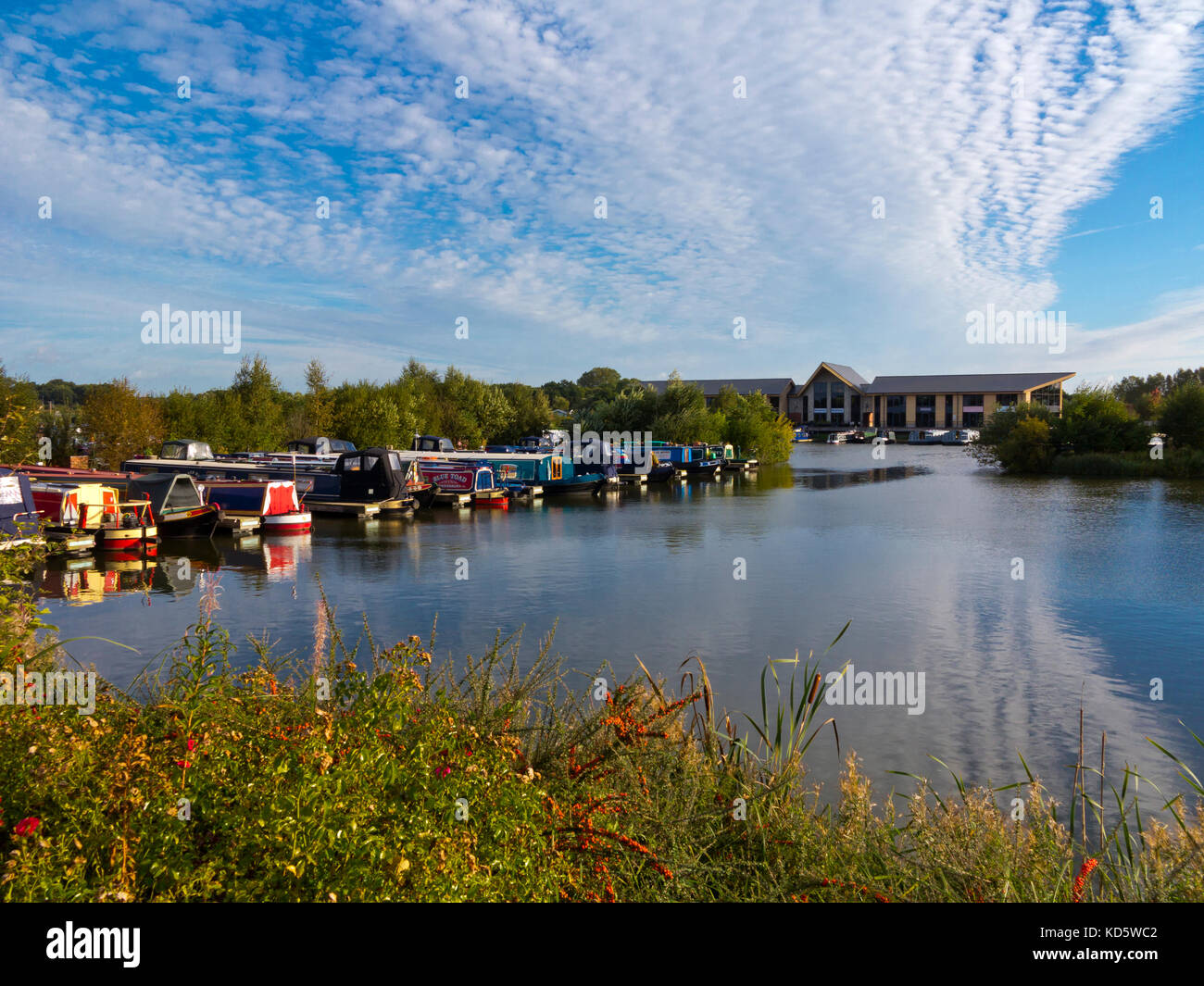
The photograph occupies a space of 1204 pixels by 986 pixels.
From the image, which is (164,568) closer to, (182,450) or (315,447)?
(182,450)

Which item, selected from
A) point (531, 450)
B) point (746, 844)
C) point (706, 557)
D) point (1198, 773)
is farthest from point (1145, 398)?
point (746, 844)

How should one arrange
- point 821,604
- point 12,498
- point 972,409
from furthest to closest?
1. point 972,409
2. point 12,498
3. point 821,604

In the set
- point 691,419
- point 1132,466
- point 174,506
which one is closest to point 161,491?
point 174,506

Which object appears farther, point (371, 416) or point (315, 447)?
point (371, 416)

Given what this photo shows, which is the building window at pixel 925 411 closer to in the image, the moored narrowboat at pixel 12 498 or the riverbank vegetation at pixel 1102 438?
the riverbank vegetation at pixel 1102 438

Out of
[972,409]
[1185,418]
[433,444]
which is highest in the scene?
A: [972,409]

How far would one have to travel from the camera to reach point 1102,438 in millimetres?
56125

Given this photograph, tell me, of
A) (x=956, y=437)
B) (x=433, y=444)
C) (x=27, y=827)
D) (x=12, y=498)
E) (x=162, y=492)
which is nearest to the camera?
(x=27, y=827)

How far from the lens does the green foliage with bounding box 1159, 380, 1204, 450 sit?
164 feet

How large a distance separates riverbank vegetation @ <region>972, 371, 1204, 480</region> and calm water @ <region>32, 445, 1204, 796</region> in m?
21.1

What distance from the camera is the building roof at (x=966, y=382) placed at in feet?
401

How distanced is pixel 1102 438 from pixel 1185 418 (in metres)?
5.84
